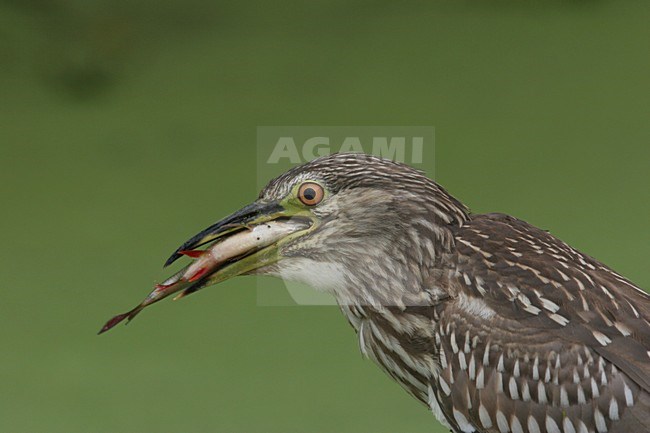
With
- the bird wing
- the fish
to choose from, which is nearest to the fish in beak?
the fish

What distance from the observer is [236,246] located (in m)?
1.43

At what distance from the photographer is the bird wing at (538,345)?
135 cm

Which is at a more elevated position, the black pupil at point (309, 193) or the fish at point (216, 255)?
the black pupil at point (309, 193)

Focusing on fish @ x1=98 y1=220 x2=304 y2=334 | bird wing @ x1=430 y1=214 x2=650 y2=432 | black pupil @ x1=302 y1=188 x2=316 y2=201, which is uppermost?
black pupil @ x1=302 y1=188 x2=316 y2=201

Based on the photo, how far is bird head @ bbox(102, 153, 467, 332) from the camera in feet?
4.70

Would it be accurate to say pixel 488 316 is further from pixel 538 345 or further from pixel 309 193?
pixel 309 193

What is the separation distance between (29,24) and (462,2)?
46.5 inches

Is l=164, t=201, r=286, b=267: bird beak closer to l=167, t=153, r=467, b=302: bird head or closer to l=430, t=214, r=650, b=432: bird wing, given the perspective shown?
l=167, t=153, r=467, b=302: bird head

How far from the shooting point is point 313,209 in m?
1.44

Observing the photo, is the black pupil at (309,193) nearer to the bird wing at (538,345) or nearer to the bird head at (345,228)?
the bird head at (345,228)

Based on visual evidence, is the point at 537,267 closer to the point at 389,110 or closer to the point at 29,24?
the point at 389,110

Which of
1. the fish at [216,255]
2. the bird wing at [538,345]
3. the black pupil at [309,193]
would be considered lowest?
the bird wing at [538,345]

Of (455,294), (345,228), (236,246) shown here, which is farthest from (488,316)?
→ (236,246)

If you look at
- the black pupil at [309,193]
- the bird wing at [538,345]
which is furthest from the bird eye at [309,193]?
the bird wing at [538,345]
